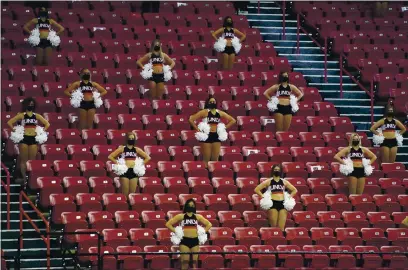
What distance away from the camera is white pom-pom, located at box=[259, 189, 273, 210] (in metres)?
19.5

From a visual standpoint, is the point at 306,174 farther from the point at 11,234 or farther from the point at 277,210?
the point at 11,234

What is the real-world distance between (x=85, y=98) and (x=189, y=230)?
12.9 feet

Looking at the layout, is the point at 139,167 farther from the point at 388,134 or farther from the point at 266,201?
the point at 388,134

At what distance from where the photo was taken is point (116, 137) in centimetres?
2098

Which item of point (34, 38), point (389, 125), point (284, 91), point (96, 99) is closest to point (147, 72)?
point (96, 99)

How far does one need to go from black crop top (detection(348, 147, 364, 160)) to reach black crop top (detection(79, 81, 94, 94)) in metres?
4.43

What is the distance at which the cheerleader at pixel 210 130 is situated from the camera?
20844 millimetres

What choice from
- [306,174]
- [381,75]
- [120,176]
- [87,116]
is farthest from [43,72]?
[381,75]

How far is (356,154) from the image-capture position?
68.5ft

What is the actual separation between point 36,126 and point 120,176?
1.63m

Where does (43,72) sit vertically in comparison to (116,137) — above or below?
above

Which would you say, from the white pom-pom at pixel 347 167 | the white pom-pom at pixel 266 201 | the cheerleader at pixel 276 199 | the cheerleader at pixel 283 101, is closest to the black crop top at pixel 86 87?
the cheerleader at pixel 283 101

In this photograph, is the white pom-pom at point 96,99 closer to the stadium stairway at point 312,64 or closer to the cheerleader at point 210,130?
the cheerleader at point 210,130

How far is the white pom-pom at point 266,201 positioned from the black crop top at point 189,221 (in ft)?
5.22
